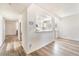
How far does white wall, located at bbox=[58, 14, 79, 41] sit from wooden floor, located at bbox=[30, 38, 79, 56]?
10 cm

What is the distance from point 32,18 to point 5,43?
0.74 m

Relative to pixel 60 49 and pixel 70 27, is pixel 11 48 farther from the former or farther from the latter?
pixel 70 27

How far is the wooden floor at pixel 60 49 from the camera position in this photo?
6.48 feet

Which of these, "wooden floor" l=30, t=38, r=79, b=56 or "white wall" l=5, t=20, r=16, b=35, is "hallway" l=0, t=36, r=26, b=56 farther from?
"wooden floor" l=30, t=38, r=79, b=56

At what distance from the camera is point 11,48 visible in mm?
2115

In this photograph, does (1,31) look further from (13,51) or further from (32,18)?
(32,18)

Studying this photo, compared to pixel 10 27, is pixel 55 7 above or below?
above

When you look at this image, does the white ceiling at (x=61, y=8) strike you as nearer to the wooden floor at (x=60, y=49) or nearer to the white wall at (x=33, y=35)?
the white wall at (x=33, y=35)

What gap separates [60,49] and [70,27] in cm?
47

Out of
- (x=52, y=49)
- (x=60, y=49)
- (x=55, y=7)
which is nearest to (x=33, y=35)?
(x=52, y=49)

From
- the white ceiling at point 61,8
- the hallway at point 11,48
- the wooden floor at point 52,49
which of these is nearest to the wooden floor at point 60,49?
the wooden floor at point 52,49

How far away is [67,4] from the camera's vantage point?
2.02 meters

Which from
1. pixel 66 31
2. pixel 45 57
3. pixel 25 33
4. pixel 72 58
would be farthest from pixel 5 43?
pixel 72 58

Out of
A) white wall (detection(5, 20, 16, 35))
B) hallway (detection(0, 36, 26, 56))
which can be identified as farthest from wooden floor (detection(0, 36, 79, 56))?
white wall (detection(5, 20, 16, 35))
